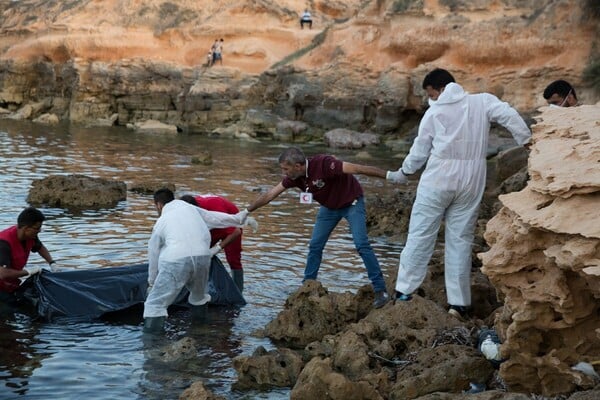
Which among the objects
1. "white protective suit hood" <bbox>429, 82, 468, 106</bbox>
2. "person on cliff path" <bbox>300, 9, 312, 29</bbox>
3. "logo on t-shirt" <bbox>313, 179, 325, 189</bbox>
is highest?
"person on cliff path" <bbox>300, 9, 312, 29</bbox>

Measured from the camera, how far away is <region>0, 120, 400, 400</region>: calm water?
22.7 ft

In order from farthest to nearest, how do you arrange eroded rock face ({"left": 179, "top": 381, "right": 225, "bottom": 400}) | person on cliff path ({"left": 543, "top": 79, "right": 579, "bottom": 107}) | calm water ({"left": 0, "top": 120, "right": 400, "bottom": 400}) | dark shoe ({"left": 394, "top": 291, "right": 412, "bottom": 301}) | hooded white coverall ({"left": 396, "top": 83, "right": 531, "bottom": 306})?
person on cliff path ({"left": 543, "top": 79, "right": 579, "bottom": 107}), dark shoe ({"left": 394, "top": 291, "right": 412, "bottom": 301}), hooded white coverall ({"left": 396, "top": 83, "right": 531, "bottom": 306}), calm water ({"left": 0, "top": 120, "right": 400, "bottom": 400}), eroded rock face ({"left": 179, "top": 381, "right": 225, "bottom": 400})

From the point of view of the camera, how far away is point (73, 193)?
51.8 feet

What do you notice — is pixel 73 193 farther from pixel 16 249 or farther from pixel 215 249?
pixel 215 249

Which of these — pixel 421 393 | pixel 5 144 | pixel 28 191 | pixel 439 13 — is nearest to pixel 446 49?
pixel 439 13

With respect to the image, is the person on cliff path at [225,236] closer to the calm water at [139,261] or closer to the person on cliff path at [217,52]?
the calm water at [139,261]

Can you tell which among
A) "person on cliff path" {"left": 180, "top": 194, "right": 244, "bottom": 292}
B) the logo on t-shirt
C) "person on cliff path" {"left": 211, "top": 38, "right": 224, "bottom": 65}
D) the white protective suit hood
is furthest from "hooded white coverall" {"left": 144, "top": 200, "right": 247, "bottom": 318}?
"person on cliff path" {"left": 211, "top": 38, "right": 224, "bottom": 65}

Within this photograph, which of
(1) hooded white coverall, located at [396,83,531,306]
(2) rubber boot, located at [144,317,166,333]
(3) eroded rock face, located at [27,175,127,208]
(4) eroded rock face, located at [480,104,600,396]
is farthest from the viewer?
(3) eroded rock face, located at [27,175,127,208]

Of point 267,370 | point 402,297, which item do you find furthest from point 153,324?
point 402,297

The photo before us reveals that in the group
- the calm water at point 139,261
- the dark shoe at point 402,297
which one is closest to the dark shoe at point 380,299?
the dark shoe at point 402,297

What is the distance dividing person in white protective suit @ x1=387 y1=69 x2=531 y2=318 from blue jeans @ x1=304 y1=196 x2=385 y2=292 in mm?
856

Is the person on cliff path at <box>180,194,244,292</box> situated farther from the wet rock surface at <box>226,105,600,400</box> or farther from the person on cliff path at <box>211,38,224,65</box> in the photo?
the person on cliff path at <box>211,38,224,65</box>

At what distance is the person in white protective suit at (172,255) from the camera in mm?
7742

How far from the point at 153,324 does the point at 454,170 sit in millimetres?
3062
